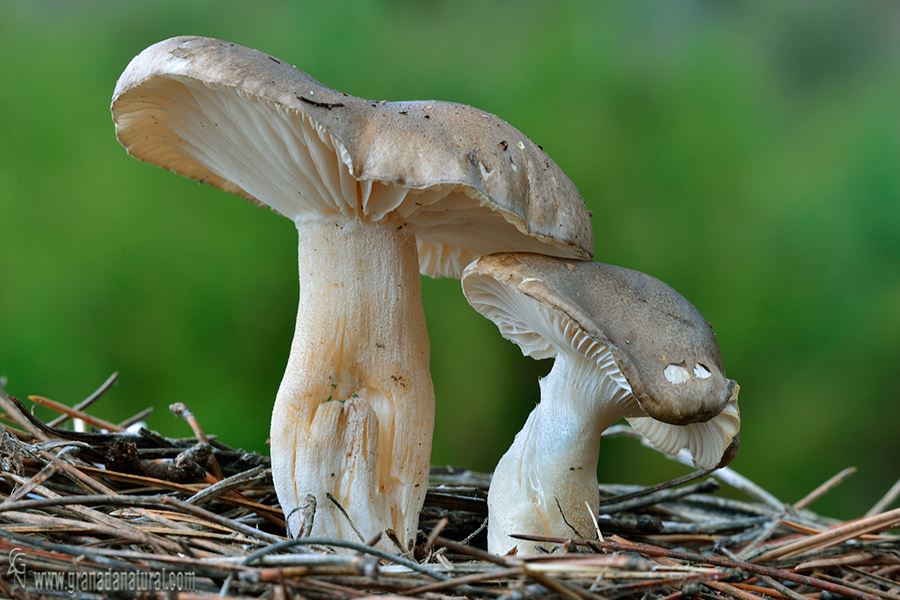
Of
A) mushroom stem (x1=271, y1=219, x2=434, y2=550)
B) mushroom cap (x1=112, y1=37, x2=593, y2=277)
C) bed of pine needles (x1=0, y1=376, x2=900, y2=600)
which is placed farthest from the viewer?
mushroom stem (x1=271, y1=219, x2=434, y2=550)

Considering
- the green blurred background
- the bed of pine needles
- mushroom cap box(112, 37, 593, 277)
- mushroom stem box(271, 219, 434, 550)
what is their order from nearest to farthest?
the bed of pine needles, mushroom cap box(112, 37, 593, 277), mushroom stem box(271, 219, 434, 550), the green blurred background

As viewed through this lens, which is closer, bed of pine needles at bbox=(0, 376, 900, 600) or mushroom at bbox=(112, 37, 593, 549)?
bed of pine needles at bbox=(0, 376, 900, 600)

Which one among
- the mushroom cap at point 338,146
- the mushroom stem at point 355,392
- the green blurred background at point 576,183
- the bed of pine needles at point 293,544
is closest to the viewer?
the bed of pine needles at point 293,544

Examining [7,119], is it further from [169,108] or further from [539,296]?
[539,296]

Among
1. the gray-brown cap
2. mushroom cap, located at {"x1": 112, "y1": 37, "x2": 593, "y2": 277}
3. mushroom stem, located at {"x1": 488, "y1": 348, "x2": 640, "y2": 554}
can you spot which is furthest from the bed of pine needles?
mushroom cap, located at {"x1": 112, "y1": 37, "x2": 593, "y2": 277}

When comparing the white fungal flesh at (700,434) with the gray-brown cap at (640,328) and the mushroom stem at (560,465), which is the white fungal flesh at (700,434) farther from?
the mushroom stem at (560,465)

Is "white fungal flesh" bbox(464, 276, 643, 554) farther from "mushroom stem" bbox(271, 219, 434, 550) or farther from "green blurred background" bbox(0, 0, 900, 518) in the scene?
"green blurred background" bbox(0, 0, 900, 518)

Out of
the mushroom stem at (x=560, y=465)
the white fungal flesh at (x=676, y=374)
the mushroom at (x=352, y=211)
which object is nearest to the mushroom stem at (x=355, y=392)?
the mushroom at (x=352, y=211)

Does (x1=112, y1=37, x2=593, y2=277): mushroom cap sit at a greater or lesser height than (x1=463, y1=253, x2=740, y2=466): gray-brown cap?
greater
